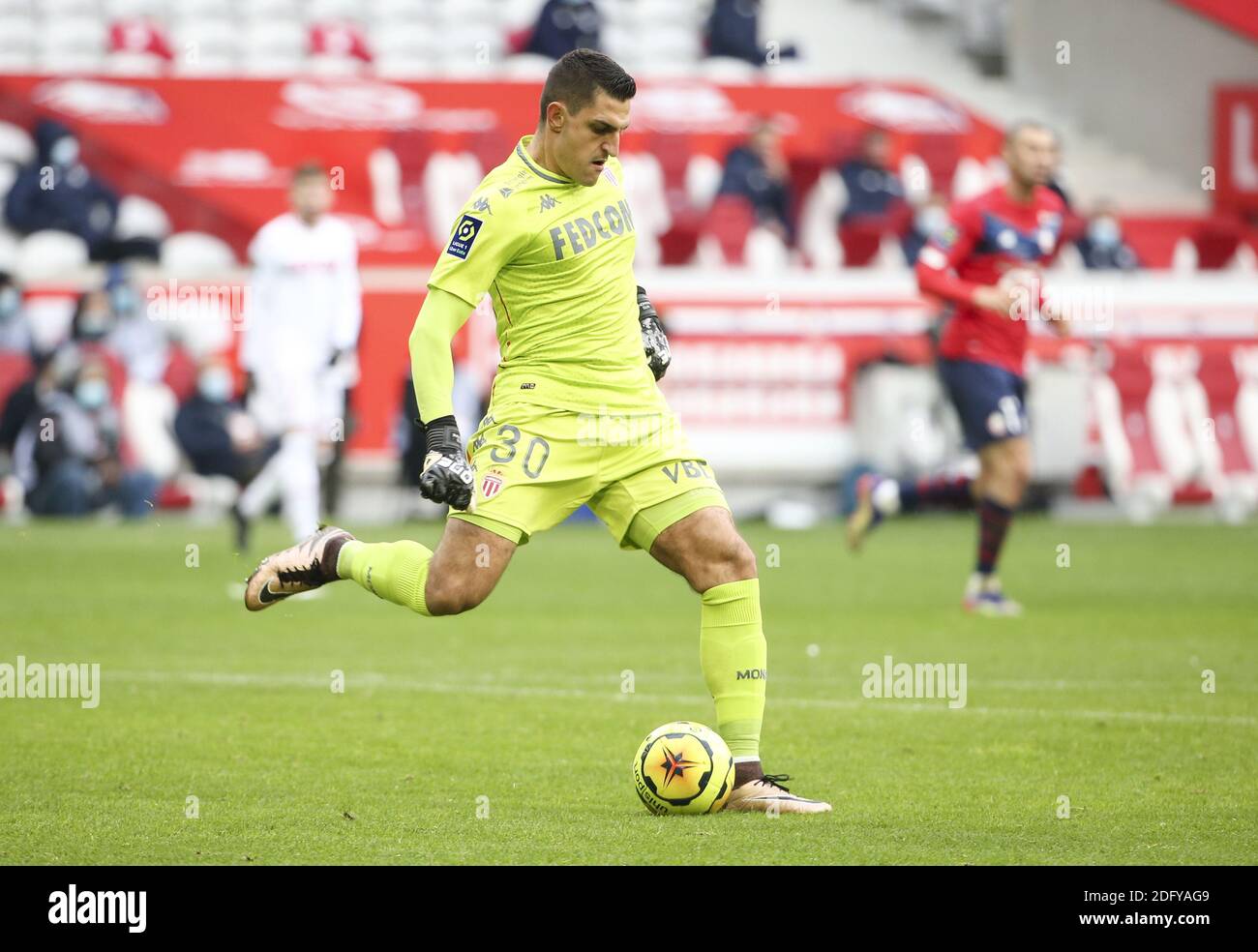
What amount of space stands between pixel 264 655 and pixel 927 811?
4928 millimetres

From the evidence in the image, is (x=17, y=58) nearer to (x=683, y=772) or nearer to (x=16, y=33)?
(x=16, y=33)

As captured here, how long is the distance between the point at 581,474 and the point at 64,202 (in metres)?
17.8

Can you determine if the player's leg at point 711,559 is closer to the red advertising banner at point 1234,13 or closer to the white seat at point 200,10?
the red advertising banner at point 1234,13

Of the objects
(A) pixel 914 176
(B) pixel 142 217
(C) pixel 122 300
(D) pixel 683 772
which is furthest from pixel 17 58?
(D) pixel 683 772

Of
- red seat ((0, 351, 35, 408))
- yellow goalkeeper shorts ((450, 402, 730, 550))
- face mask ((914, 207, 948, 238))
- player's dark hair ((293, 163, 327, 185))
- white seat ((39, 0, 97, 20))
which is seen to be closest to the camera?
yellow goalkeeper shorts ((450, 402, 730, 550))

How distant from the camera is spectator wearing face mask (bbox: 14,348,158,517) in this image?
65.3ft

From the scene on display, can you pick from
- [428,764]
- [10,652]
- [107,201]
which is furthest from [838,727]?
[107,201]

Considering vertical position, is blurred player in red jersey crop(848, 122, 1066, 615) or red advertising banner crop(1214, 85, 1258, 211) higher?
red advertising banner crop(1214, 85, 1258, 211)

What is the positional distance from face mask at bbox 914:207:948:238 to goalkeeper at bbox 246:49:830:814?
16.0m

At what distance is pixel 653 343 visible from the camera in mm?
7172

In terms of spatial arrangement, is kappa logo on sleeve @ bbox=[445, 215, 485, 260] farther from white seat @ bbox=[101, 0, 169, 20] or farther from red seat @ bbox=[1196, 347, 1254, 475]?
white seat @ bbox=[101, 0, 169, 20]

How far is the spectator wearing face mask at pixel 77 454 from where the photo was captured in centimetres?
1991

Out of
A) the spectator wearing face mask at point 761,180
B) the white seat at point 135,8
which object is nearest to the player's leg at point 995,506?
the spectator wearing face mask at point 761,180

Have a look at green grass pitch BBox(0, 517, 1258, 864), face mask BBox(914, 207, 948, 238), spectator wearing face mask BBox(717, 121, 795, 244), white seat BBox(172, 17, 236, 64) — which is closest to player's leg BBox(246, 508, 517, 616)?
green grass pitch BBox(0, 517, 1258, 864)
